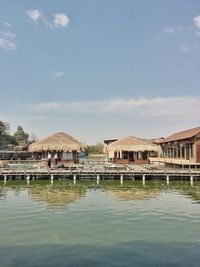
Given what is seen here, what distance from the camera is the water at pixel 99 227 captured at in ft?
33.6

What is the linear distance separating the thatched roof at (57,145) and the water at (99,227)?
15432 millimetres

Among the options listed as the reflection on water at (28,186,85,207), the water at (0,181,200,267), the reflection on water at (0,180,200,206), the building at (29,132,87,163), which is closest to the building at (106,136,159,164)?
the building at (29,132,87,163)

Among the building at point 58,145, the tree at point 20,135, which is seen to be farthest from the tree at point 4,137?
the building at point 58,145

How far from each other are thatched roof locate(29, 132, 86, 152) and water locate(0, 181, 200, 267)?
15.4 meters

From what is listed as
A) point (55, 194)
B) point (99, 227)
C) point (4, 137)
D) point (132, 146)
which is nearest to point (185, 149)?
point (132, 146)

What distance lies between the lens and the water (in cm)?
1024

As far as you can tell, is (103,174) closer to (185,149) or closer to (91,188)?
(91,188)

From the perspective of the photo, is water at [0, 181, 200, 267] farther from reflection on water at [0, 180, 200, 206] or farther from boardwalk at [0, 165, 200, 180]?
boardwalk at [0, 165, 200, 180]

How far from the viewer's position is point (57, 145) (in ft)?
134

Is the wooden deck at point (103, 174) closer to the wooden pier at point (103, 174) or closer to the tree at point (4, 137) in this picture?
the wooden pier at point (103, 174)

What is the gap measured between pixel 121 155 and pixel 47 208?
32734 millimetres

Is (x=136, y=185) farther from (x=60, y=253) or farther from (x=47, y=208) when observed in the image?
(x=60, y=253)

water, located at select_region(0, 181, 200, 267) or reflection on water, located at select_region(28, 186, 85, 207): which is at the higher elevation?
reflection on water, located at select_region(28, 186, 85, 207)

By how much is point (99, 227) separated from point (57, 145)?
89.1 feet
